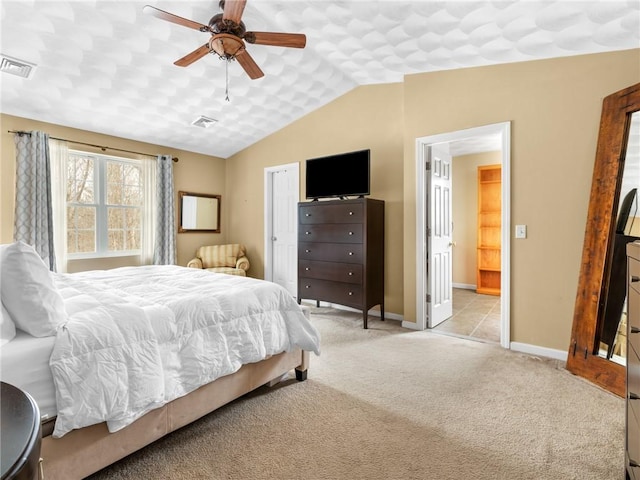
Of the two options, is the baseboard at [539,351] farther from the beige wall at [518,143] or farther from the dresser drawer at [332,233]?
the dresser drawer at [332,233]

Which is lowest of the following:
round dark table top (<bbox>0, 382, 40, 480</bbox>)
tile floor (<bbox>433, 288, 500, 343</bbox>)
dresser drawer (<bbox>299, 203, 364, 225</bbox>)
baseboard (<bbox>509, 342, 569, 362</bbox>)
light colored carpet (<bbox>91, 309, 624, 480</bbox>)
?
light colored carpet (<bbox>91, 309, 624, 480</bbox>)

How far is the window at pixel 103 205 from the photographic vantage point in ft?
14.2

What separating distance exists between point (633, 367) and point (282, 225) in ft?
14.5

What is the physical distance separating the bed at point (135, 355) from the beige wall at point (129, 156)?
248cm

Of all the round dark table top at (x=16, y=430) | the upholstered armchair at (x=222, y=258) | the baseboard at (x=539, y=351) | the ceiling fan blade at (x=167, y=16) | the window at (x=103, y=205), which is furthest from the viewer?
the upholstered armchair at (x=222, y=258)

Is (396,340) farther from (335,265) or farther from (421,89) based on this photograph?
(421,89)

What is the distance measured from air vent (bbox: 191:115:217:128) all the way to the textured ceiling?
0.29 feet

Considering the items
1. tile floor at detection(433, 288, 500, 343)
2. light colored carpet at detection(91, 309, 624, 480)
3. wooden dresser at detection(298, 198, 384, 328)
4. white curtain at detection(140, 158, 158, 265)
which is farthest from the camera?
white curtain at detection(140, 158, 158, 265)

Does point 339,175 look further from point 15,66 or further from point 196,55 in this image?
point 15,66

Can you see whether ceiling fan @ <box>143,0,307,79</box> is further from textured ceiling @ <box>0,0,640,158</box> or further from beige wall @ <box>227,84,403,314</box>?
beige wall @ <box>227,84,403,314</box>

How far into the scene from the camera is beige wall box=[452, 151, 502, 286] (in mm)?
6102

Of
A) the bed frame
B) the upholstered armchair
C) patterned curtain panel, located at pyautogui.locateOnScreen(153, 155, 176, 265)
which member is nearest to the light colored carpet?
the bed frame

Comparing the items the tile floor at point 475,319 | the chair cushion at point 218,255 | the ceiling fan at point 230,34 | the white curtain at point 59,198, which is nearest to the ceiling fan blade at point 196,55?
the ceiling fan at point 230,34

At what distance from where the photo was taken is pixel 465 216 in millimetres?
6230
